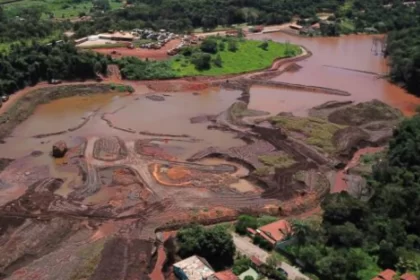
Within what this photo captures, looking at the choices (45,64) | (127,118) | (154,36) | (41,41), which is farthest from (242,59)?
(41,41)

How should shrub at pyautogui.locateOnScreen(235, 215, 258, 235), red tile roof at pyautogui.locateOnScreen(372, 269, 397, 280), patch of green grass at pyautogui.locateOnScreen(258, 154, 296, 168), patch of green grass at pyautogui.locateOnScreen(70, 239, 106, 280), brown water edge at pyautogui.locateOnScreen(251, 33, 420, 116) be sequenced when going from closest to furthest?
red tile roof at pyautogui.locateOnScreen(372, 269, 397, 280) < patch of green grass at pyautogui.locateOnScreen(70, 239, 106, 280) < shrub at pyautogui.locateOnScreen(235, 215, 258, 235) < patch of green grass at pyautogui.locateOnScreen(258, 154, 296, 168) < brown water edge at pyautogui.locateOnScreen(251, 33, 420, 116)

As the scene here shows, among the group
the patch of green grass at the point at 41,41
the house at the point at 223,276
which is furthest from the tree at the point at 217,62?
the house at the point at 223,276

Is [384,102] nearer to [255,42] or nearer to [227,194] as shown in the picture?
[255,42]

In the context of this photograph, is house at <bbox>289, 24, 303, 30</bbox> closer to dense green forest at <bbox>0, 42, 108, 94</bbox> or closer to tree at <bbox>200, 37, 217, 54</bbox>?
tree at <bbox>200, 37, 217, 54</bbox>

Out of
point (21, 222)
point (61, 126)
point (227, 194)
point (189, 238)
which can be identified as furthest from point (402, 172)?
point (61, 126)

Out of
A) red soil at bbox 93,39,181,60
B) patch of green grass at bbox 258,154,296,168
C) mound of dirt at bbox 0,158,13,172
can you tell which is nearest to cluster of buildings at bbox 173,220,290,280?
patch of green grass at bbox 258,154,296,168

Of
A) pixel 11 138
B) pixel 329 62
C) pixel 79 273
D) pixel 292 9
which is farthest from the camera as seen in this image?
pixel 292 9

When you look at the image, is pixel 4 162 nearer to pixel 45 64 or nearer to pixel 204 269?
pixel 45 64
